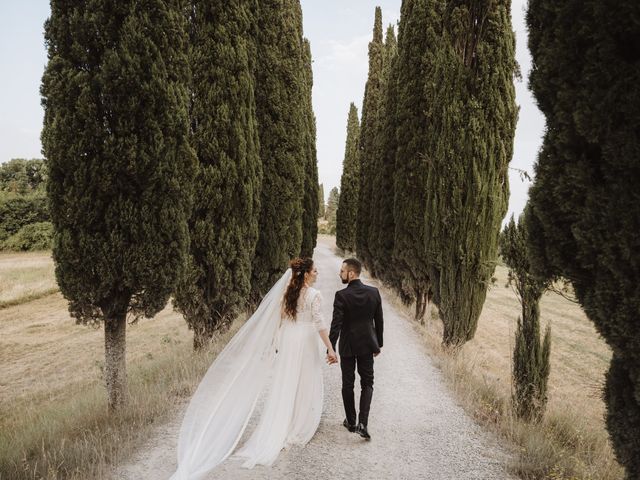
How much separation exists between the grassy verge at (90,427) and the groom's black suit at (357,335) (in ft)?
8.31

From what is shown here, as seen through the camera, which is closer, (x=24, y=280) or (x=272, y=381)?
(x=272, y=381)

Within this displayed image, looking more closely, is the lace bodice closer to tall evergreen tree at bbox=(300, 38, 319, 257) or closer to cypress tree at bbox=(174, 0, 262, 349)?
cypress tree at bbox=(174, 0, 262, 349)

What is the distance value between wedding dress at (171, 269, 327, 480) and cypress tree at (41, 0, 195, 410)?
136 cm

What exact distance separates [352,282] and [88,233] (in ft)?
10.9

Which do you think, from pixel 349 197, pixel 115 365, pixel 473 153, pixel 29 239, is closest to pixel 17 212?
pixel 29 239

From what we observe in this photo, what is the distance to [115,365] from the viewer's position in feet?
17.2

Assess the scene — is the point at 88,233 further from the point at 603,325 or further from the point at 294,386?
the point at 603,325

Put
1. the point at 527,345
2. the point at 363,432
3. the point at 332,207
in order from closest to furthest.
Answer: the point at 363,432 < the point at 527,345 < the point at 332,207

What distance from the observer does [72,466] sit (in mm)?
3854

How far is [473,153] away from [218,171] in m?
5.38

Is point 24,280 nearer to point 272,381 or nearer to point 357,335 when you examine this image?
point 272,381

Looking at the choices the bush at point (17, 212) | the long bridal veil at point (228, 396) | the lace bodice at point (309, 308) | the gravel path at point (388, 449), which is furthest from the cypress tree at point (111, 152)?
the bush at point (17, 212)

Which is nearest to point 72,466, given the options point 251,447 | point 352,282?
point 251,447

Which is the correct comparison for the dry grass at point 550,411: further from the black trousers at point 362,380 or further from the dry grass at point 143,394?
the black trousers at point 362,380
